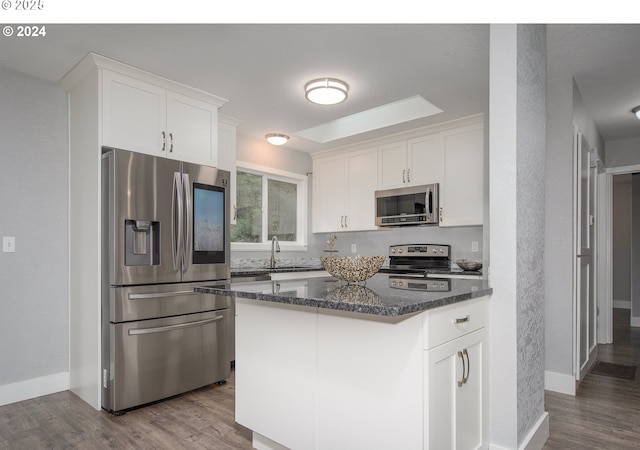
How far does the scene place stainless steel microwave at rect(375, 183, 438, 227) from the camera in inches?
162

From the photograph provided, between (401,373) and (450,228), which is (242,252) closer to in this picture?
(450,228)

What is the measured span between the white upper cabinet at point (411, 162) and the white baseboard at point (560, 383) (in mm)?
2025

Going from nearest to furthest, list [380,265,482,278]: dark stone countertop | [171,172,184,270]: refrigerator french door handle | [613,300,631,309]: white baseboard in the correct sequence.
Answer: [171,172,184,270]: refrigerator french door handle < [380,265,482,278]: dark stone countertop < [613,300,631,309]: white baseboard

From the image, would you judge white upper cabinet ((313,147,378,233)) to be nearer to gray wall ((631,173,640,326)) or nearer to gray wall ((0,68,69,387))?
gray wall ((0,68,69,387))

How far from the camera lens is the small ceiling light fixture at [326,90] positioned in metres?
2.97

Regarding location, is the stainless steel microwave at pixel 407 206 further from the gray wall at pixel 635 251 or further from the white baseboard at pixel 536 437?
the gray wall at pixel 635 251

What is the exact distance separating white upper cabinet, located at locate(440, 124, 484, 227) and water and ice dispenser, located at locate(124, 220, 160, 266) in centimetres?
277

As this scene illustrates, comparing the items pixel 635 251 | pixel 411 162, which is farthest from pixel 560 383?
pixel 635 251

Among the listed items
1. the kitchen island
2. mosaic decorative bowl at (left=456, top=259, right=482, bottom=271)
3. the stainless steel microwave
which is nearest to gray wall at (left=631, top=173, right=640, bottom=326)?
mosaic decorative bowl at (left=456, top=259, right=482, bottom=271)

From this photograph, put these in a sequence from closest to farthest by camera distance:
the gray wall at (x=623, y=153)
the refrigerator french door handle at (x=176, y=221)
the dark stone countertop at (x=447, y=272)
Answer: the refrigerator french door handle at (x=176, y=221) < the dark stone countertop at (x=447, y=272) < the gray wall at (x=623, y=153)

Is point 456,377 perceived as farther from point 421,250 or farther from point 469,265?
point 421,250

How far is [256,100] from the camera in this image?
3.40 meters

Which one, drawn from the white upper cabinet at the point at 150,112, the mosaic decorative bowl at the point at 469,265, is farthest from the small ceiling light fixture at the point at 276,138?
the mosaic decorative bowl at the point at 469,265

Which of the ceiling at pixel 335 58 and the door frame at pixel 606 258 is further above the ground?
the ceiling at pixel 335 58
